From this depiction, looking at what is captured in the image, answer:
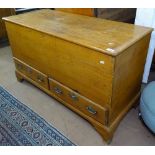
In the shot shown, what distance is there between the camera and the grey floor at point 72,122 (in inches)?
53.8

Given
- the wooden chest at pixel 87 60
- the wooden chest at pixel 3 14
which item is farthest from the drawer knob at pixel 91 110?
the wooden chest at pixel 3 14

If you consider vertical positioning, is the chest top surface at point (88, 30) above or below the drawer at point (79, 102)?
above

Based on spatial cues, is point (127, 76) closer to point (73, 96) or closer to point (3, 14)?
point (73, 96)

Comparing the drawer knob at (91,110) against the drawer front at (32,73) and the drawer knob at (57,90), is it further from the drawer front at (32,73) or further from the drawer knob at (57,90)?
the drawer front at (32,73)

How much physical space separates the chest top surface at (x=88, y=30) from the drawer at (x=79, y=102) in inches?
15.9

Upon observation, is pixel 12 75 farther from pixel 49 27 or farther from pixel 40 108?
pixel 49 27

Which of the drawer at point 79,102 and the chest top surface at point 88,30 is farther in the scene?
the drawer at point 79,102

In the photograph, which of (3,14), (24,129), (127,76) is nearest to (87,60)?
(127,76)

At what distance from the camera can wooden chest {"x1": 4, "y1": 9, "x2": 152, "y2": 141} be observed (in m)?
1.12

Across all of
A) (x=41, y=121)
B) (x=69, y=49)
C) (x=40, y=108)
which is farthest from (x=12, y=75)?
(x=69, y=49)

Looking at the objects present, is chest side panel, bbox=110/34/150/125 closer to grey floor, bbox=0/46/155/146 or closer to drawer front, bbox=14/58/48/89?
grey floor, bbox=0/46/155/146

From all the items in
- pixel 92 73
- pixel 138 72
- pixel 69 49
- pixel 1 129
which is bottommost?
pixel 1 129

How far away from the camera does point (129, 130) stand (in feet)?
4.72

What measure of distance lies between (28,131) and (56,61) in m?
0.56
